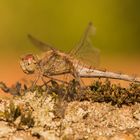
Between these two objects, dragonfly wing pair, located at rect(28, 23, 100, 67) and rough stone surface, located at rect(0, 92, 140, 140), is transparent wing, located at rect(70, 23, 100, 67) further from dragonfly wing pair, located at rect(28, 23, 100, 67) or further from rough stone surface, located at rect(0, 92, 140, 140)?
rough stone surface, located at rect(0, 92, 140, 140)

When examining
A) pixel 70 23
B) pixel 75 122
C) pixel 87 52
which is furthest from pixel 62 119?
pixel 70 23

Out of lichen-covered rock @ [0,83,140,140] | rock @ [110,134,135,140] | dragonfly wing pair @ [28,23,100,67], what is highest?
dragonfly wing pair @ [28,23,100,67]

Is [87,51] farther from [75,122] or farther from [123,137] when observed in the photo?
[123,137]

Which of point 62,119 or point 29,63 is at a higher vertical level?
point 29,63

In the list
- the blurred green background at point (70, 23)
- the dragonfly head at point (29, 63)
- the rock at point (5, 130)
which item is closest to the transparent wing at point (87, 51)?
the dragonfly head at point (29, 63)

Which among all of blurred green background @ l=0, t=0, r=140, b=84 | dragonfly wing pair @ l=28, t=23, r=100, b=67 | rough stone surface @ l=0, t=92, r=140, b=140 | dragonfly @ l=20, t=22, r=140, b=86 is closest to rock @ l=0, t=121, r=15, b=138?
rough stone surface @ l=0, t=92, r=140, b=140

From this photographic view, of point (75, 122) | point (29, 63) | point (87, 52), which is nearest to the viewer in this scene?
point (75, 122)

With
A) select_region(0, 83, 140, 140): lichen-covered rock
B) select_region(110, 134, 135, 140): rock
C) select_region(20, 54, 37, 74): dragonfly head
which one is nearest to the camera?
select_region(110, 134, 135, 140): rock

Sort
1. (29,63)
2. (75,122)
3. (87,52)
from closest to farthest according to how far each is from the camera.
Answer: (75,122) → (29,63) → (87,52)
